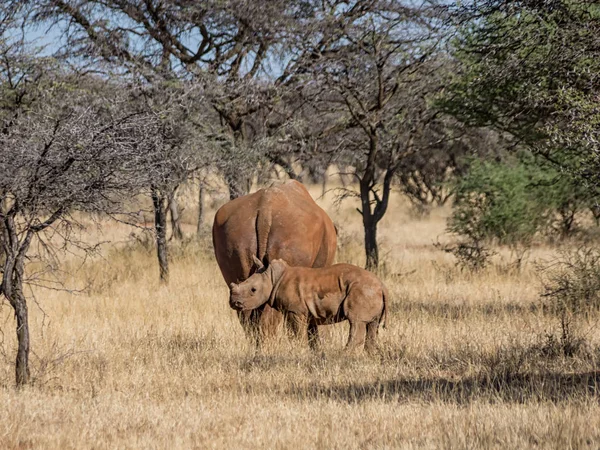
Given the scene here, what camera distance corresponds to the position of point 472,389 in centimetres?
673

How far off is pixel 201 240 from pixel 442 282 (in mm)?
6449

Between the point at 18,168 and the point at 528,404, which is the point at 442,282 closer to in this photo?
the point at 528,404

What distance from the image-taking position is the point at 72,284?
14695mm

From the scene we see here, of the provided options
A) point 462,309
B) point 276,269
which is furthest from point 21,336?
point 462,309

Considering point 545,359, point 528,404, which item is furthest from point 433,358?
point 528,404

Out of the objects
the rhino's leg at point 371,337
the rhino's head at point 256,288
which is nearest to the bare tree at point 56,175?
the rhino's head at point 256,288

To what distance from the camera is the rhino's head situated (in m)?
7.79

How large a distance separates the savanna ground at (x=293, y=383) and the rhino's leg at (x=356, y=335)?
13cm

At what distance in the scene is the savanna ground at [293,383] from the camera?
5.40 metres

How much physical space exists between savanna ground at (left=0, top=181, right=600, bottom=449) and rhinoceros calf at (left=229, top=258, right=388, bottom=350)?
0.36 m

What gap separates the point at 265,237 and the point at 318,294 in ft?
3.04

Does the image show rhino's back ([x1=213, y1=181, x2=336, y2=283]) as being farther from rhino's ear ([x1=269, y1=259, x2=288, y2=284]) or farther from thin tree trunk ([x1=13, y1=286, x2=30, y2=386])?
thin tree trunk ([x1=13, y1=286, x2=30, y2=386])

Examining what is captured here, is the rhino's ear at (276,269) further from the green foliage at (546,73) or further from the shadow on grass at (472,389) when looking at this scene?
the green foliage at (546,73)

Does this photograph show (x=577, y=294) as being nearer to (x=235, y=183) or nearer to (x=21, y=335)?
(x=235, y=183)
